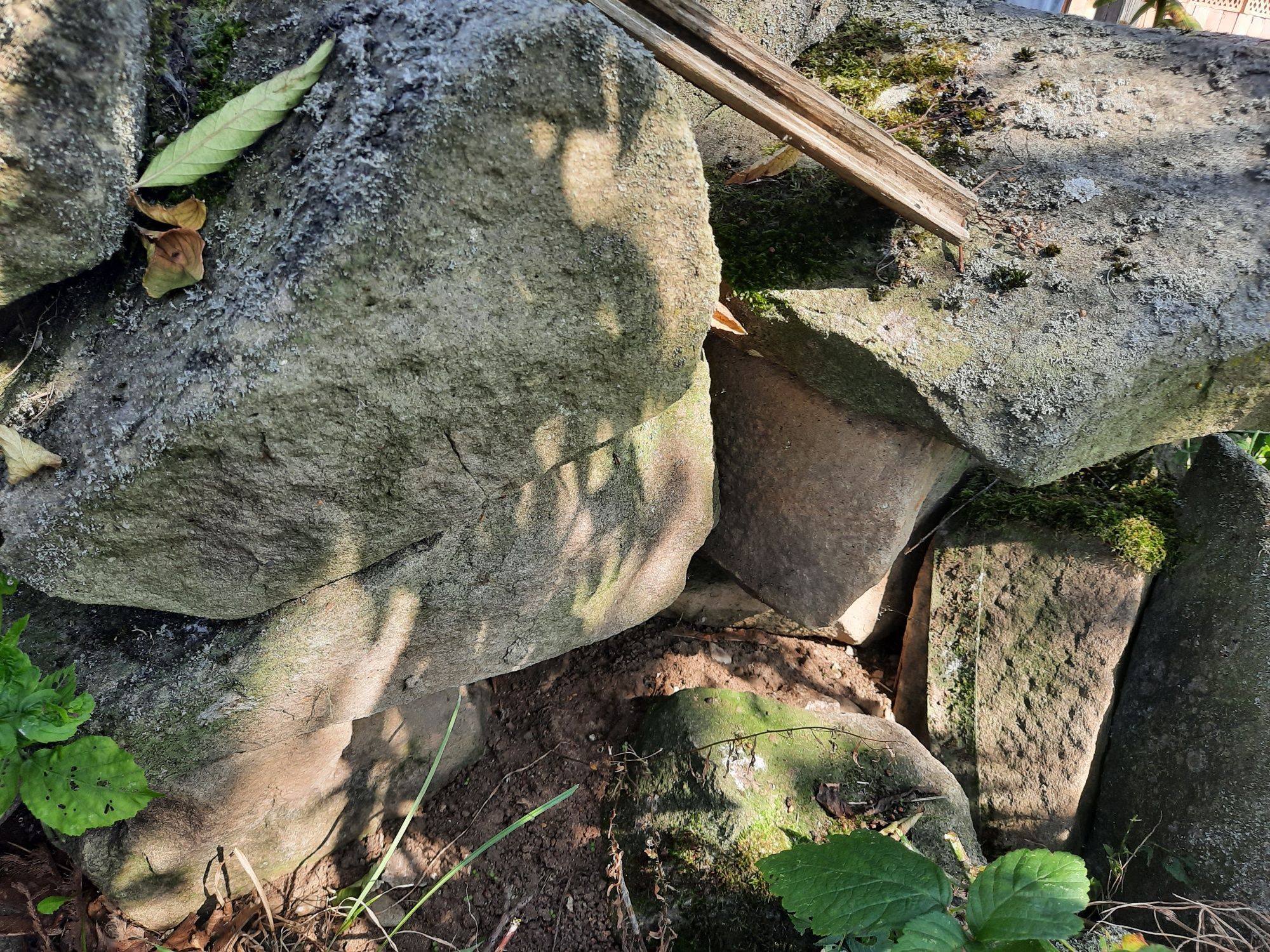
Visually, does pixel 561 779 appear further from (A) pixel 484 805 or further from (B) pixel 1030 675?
(B) pixel 1030 675

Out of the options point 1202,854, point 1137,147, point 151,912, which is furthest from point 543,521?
point 1202,854

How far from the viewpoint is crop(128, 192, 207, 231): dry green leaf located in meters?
1.20

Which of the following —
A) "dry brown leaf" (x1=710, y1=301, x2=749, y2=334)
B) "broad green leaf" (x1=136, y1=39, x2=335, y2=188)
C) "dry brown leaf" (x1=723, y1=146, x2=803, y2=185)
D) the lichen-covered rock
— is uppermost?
"broad green leaf" (x1=136, y1=39, x2=335, y2=188)

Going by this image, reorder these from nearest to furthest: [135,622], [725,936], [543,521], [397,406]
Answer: [397,406]
[135,622]
[543,521]
[725,936]

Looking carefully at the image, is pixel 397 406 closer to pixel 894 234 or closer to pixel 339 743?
pixel 339 743

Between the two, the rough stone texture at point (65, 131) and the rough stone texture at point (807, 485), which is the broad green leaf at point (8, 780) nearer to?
the rough stone texture at point (65, 131)

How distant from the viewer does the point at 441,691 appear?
2.29m

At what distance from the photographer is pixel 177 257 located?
1204mm

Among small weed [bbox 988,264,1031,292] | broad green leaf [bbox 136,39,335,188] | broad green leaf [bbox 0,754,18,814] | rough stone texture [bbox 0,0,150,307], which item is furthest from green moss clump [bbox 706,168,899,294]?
broad green leaf [bbox 0,754,18,814]

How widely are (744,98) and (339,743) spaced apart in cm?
175

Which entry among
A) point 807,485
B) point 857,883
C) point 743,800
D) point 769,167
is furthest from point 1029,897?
point 769,167

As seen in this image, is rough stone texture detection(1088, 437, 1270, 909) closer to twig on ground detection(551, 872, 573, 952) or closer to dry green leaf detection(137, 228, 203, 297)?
twig on ground detection(551, 872, 573, 952)

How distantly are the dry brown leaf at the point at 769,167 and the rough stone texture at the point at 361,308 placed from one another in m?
0.71

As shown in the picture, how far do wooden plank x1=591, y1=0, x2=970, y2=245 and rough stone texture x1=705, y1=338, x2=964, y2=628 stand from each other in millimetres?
526
